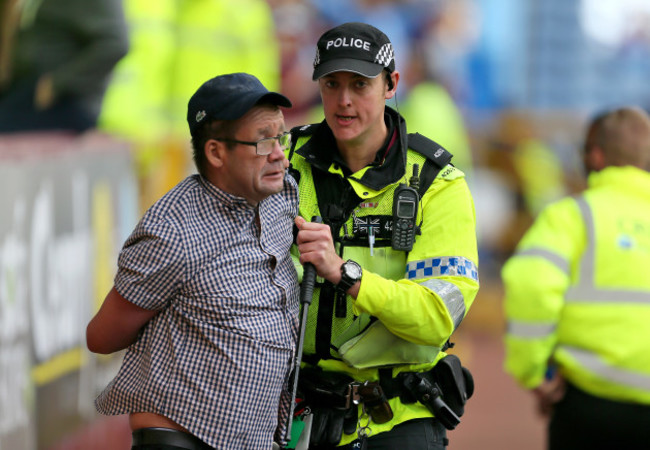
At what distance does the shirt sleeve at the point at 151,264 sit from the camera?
349 cm

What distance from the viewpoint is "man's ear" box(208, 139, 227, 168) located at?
370cm

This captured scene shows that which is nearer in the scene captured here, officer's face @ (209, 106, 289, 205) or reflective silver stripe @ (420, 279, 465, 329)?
officer's face @ (209, 106, 289, 205)

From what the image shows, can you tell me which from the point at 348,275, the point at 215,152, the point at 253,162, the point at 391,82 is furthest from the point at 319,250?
the point at 391,82

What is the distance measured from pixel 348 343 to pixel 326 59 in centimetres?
93

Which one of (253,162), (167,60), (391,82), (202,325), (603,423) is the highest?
(167,60)

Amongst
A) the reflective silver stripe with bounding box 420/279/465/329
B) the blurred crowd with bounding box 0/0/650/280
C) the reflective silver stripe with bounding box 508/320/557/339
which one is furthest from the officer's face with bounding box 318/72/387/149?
the blurred crowd with bounding box 0/0/650/280

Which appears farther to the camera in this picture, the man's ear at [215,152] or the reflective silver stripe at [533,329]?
the reflective silver stripe at [533,329]

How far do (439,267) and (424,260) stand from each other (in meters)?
0.05

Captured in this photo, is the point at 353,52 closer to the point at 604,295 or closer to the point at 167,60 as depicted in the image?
the point at 604,295

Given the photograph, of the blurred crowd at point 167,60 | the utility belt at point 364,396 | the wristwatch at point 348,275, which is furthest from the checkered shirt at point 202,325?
the blurred crowd at point 167,60

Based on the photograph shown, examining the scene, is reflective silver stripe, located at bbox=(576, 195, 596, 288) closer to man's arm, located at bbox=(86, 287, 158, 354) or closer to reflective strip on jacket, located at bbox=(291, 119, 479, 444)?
reflective strip on jacket, located at bbox=(291, 119, 479, 444)

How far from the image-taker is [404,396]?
401cm

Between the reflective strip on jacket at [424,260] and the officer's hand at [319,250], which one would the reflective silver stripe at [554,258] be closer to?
the reflective strip on jacket at [424,260]

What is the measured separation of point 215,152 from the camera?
12.2 feet
